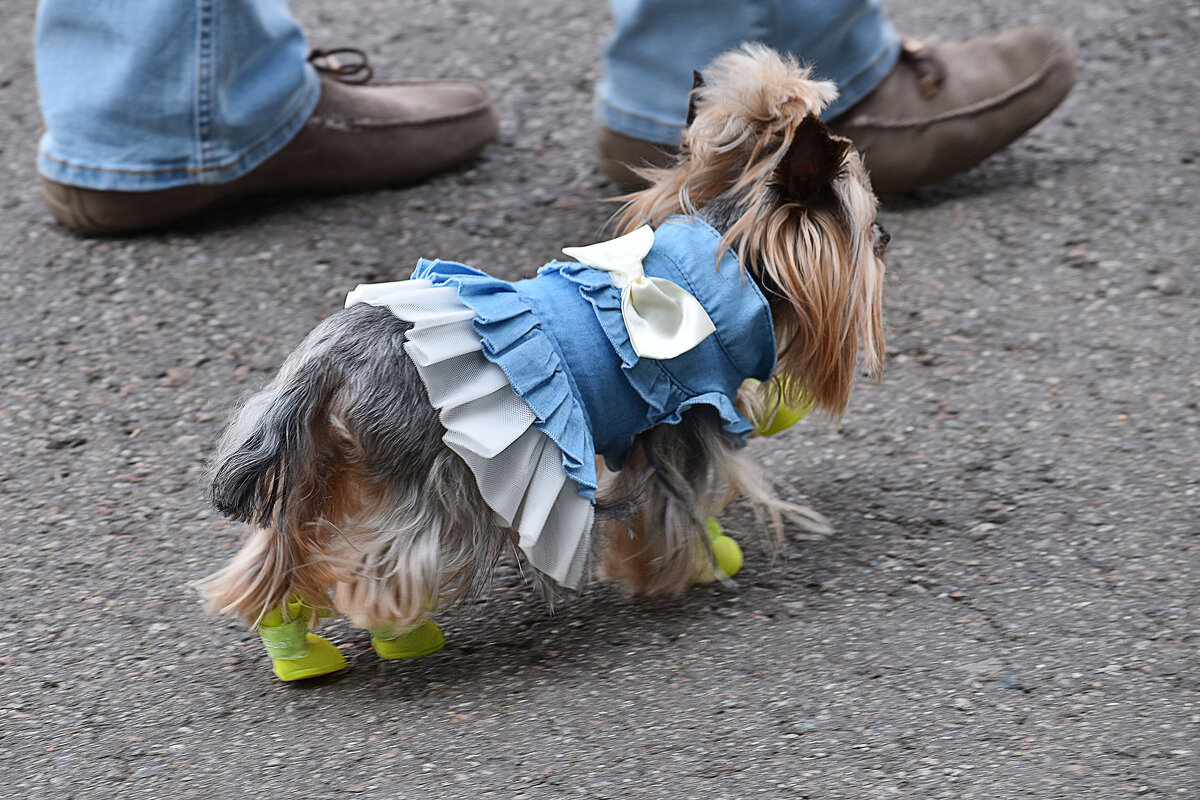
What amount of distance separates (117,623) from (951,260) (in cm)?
275

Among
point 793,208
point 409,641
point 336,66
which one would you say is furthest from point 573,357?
point 336,66

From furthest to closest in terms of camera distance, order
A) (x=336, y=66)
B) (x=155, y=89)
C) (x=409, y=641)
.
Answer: (x=336, y=66) < (x=155, y=89) < (x=409, y=641)

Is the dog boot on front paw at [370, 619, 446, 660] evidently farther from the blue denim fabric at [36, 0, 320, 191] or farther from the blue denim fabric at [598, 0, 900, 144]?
the blue denim fabric at [36, 0, 320, 191]

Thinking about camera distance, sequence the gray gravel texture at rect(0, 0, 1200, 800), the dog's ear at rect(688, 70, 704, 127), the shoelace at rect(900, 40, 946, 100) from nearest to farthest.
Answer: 1. the gray gravel texture at rect(0, 0, 1200, 800)
2. the dog's ear at rect(688, 70, 704, 127)
3. the shoelace at rect(900, 40, 946, 100)

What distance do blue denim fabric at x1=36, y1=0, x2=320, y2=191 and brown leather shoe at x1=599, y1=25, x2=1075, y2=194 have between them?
1224 millimetres

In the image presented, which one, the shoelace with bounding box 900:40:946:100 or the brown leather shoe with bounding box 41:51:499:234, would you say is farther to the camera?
the shoelace with bounding box 900:40:946:100

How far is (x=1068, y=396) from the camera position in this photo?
3332mm

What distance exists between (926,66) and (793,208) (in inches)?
77.6

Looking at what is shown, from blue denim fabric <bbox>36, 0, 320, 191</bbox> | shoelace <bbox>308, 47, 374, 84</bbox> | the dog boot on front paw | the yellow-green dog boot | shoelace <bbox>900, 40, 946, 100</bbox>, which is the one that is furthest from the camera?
shoelace <bbox>308, 47, 374, 84</bbox>

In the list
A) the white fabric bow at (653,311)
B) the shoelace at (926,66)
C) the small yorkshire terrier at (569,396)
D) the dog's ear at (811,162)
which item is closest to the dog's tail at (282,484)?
the small yorkshire terrier at (569,396)

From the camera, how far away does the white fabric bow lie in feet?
8.04

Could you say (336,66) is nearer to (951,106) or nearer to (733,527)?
(951,106)

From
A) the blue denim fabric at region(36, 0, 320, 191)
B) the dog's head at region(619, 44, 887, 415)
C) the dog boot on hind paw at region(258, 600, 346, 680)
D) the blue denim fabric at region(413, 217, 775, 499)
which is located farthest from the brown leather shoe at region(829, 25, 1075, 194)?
the dog boot on hind paw at region(258, 600, 346, 680)

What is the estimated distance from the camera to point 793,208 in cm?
258
